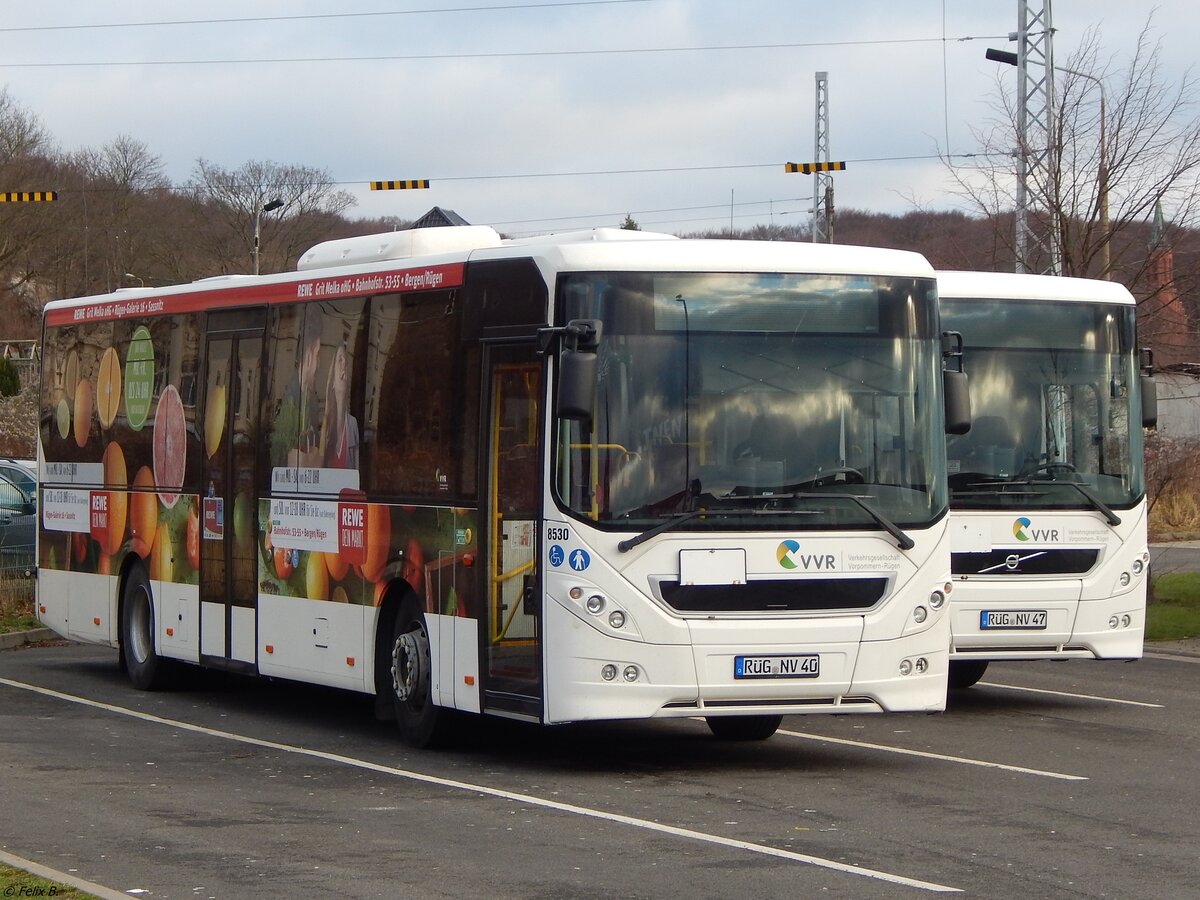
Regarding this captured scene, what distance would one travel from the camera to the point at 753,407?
37.1 feet

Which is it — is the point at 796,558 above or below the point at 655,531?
below

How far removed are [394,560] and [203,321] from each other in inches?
159

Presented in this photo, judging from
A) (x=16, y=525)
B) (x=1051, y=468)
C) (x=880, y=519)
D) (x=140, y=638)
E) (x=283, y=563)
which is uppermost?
(x=1051, y=468)

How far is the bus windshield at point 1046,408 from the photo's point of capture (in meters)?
15.2

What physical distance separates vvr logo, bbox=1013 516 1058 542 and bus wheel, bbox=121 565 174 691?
7.30 meters

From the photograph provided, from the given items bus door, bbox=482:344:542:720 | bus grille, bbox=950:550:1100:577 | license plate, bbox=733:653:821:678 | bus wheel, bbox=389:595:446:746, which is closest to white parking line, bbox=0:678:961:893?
bus wheel, bbox=389:595:446:746

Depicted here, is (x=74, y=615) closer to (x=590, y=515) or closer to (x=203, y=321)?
(x=203, y=321)

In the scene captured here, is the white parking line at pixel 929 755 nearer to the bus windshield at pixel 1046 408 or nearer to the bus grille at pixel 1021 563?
the bus grille at pixel 1021 563

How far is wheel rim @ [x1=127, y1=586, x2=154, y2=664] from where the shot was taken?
55.2 ft

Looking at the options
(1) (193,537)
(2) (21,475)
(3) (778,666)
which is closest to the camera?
(3) (778,666)

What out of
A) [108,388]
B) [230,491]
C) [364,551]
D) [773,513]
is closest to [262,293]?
[230,491]

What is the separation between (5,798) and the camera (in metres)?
10.5

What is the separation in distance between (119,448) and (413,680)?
18.8 ft

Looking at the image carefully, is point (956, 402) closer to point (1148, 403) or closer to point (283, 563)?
point (1148, 403)
